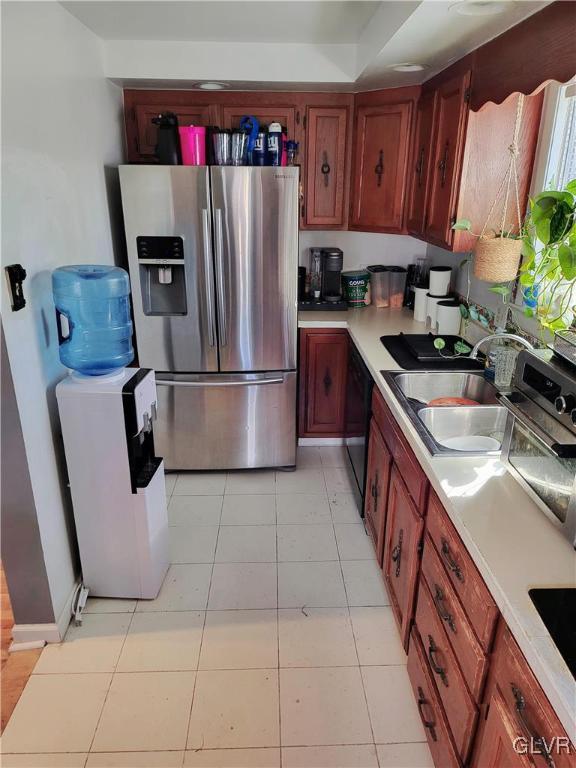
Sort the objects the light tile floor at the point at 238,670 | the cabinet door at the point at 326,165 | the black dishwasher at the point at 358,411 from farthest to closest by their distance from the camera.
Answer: the cabinet door at the point at 326,165 → the black dishwasher at the point at 358,411 → the light tile floor at the point at 238,670

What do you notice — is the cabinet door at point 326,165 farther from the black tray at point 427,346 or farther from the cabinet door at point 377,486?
the cabinet door at point 377,486

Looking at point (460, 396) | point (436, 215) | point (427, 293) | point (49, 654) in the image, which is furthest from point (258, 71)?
point (49, 654)

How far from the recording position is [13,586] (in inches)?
75.0

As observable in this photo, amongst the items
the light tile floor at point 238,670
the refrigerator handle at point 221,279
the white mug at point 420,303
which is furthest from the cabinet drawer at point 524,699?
the white mug at point 420,303

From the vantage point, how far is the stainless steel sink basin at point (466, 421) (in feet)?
6.12

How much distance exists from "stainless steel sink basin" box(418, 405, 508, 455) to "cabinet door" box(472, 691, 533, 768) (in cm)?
90

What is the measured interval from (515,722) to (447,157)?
2.14 metres

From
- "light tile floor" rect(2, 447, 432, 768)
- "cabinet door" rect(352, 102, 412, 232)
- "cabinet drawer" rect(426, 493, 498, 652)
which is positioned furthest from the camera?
"cabinet door" rect(352, 102, 412, 232)

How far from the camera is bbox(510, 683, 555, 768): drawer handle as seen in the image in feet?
2.94

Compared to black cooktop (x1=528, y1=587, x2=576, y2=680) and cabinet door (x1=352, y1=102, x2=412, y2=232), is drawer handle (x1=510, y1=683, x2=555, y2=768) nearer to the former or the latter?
black cooktop (x1=528, y1=587, x2=576, y2=680)

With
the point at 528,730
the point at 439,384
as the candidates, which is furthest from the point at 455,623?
the point at 439,384

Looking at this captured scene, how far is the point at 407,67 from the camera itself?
2355mm

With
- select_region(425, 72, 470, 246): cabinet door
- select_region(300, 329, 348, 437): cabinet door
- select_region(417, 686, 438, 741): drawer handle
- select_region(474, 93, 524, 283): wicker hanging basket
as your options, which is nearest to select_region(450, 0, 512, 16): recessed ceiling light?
select_region(474, 93, 524, 283): wicker hanging basket

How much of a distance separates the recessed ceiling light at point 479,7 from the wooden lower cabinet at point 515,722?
168 centimetres
